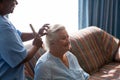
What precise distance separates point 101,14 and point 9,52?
2.34 meters

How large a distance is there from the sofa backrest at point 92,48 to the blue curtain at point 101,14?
26 centimetres

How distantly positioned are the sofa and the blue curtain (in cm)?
26

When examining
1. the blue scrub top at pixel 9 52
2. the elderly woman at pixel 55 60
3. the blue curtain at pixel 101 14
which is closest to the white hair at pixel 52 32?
the elderly woman at pixel 55 60

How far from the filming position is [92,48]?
2.98 meters

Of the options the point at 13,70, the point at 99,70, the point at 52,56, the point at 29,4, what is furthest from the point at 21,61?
the point at 99,70

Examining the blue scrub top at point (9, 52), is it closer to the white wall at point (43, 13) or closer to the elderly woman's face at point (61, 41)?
the elderly woman's face at point (61, 41)

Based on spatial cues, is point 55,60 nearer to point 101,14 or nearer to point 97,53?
point 97,53

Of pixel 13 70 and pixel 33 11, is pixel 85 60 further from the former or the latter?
pixel 13 70

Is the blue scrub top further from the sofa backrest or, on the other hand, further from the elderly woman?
the sofa backrest

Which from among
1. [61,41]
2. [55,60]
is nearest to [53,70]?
[55,60]

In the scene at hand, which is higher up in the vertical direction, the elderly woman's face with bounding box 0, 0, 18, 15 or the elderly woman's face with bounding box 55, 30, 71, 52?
the elderly woman's face with bounding box 0, 0, 18, 15

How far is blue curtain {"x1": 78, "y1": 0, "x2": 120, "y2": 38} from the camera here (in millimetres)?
3309

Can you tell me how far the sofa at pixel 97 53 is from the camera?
2770 mm

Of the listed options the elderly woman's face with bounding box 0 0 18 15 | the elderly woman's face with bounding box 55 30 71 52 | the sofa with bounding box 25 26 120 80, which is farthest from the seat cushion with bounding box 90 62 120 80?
the elderly woman's face with bounding box 0 0 18 15
